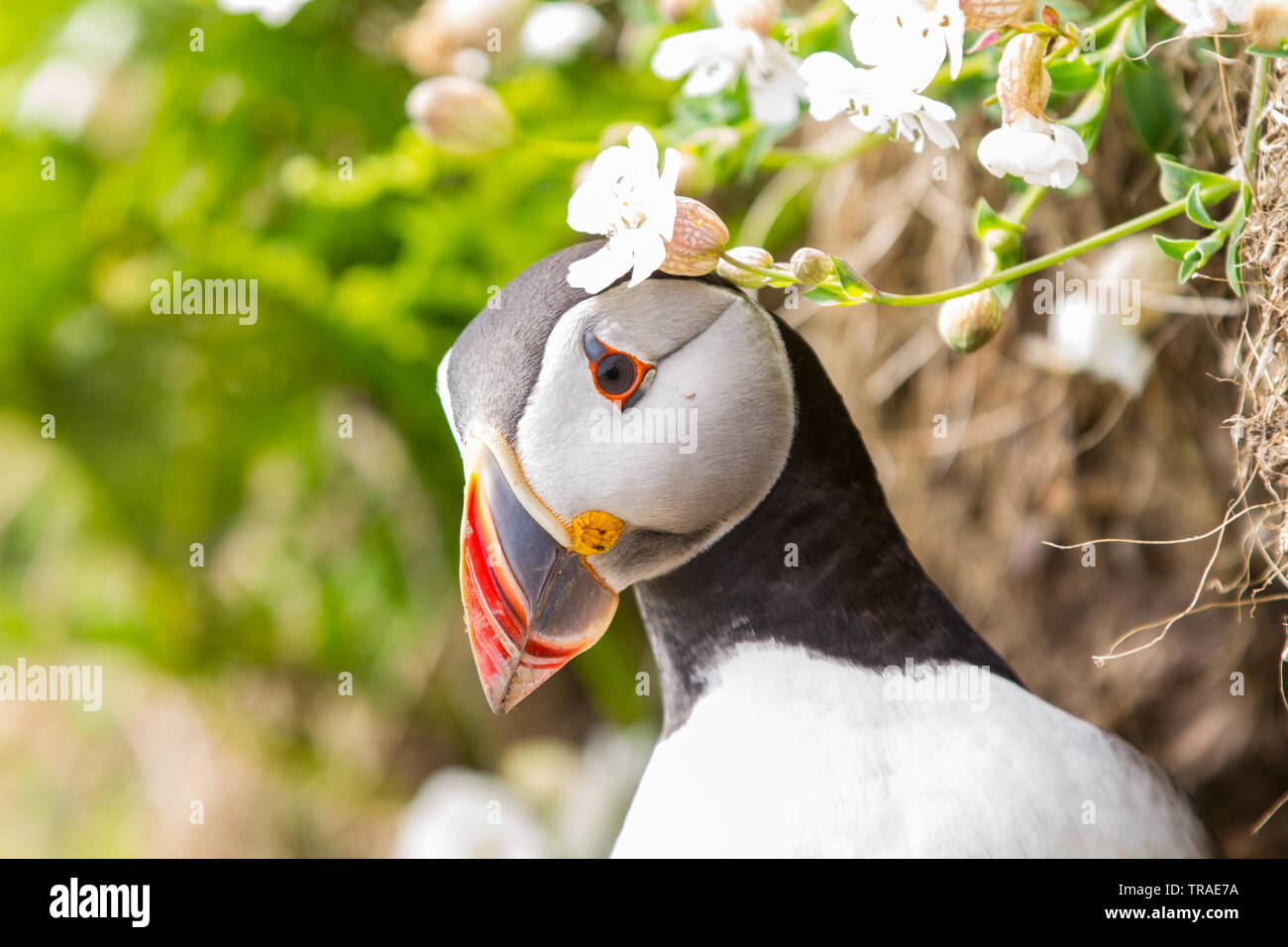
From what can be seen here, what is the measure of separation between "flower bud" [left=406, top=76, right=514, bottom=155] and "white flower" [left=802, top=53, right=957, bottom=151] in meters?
0.41

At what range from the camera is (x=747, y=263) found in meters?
0.77

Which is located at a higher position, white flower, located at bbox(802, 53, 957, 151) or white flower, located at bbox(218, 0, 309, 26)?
white flower, located at bbox(218, 0, 309, 26)

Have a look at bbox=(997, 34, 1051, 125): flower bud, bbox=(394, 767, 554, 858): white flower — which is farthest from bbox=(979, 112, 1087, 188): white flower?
bbox=(394, 767, 554, 858): white flower

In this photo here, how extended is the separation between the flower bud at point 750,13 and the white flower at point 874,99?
0.17m

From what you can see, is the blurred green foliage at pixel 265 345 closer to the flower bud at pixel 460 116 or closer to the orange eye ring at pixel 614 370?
the flower bud at pixel 460 116

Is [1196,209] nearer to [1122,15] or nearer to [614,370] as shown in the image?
[1122,15]

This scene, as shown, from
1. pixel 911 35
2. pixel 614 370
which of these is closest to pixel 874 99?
pixel 911 35

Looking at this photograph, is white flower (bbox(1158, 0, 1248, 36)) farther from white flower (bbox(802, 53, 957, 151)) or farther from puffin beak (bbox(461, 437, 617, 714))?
puffin beak (bbox(461, 437, 617, 714))

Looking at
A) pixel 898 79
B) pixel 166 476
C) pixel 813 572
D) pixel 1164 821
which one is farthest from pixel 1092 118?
pixel 166 476

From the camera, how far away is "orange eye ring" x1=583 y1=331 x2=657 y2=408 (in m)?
0.82

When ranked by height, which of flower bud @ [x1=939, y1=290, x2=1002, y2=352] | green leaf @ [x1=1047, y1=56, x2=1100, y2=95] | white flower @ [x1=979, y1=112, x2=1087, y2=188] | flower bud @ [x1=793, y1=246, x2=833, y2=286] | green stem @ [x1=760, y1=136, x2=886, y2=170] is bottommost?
flower bud @ [x1=939, y1=290, x2=1002, y2=352]

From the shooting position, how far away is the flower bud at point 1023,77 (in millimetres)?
686

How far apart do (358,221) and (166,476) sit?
674 millimetres

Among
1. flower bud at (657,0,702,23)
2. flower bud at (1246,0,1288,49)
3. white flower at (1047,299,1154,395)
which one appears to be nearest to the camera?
flower bud at (1246,0,1288,49)
